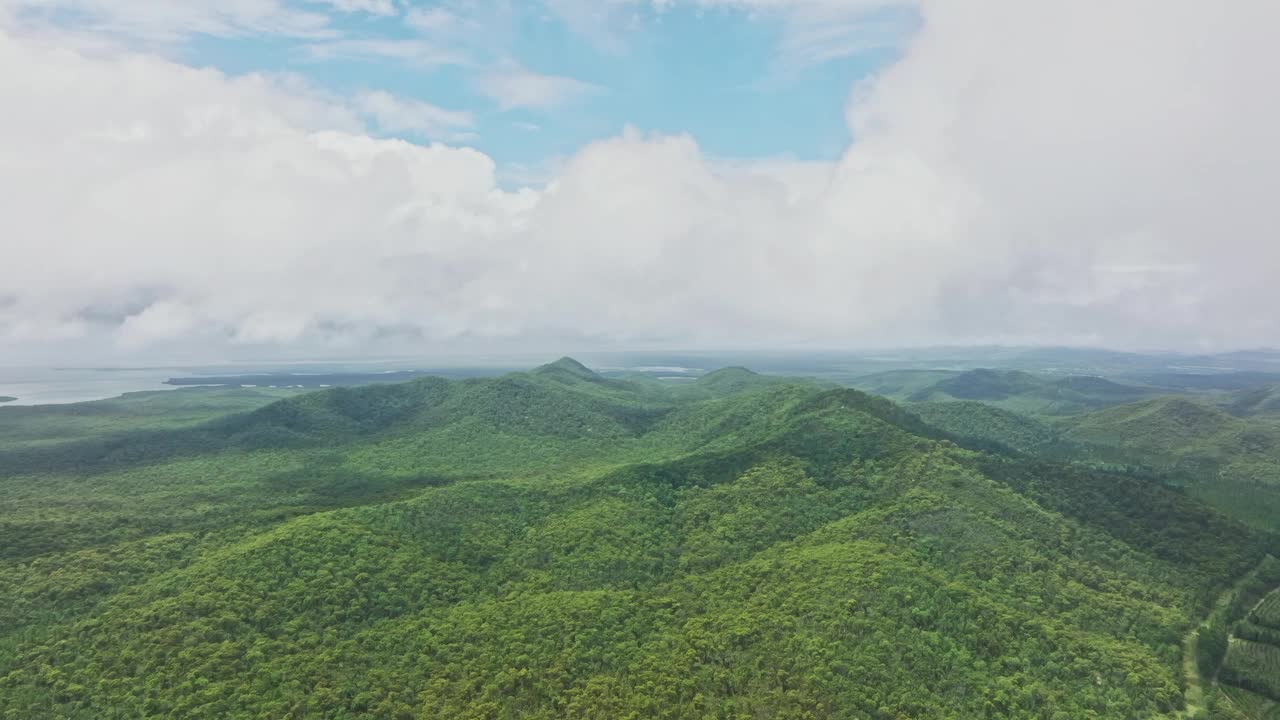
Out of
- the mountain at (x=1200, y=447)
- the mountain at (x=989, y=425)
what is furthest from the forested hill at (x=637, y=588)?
the mountain at (x=989, y=425)

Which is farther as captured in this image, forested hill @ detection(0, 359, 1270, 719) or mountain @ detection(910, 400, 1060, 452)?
mountain @ detection(910, 400, 1060, 452)

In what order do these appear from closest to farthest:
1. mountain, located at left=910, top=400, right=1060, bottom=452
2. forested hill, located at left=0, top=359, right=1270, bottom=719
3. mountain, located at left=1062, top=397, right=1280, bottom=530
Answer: forested hill, located at left=0, top=359, right=1270, bottom=719
mountain, located at left=1062, top=397, right=1280, bottom=530
mountain, located at left=910, top=400, right=1060, bottom=452

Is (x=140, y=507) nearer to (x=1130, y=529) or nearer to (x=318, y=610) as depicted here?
(x=318, y=610)

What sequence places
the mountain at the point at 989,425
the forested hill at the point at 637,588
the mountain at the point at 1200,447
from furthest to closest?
the mountain at the point at 989,425
the mountain at the point at 1200,447
the forested hill at the point at 637,588

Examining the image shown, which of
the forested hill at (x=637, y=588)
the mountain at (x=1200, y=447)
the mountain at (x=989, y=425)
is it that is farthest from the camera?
the mountain at (x=989, y=425)

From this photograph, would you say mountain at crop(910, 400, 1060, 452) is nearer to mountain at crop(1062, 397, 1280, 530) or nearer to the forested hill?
mountain at crop(1062, 397, 1280, 530)

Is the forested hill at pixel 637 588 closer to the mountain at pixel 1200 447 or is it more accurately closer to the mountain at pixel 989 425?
the mountain at pixel 1200 447

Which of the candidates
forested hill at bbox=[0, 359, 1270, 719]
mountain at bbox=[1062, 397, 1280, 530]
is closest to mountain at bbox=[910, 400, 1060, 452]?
mountain at bbox=[1062, 397, 1280, 530]

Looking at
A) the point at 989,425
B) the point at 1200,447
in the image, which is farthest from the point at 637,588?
the point at 1200,447

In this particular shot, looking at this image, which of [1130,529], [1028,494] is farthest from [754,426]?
[1130,529]
